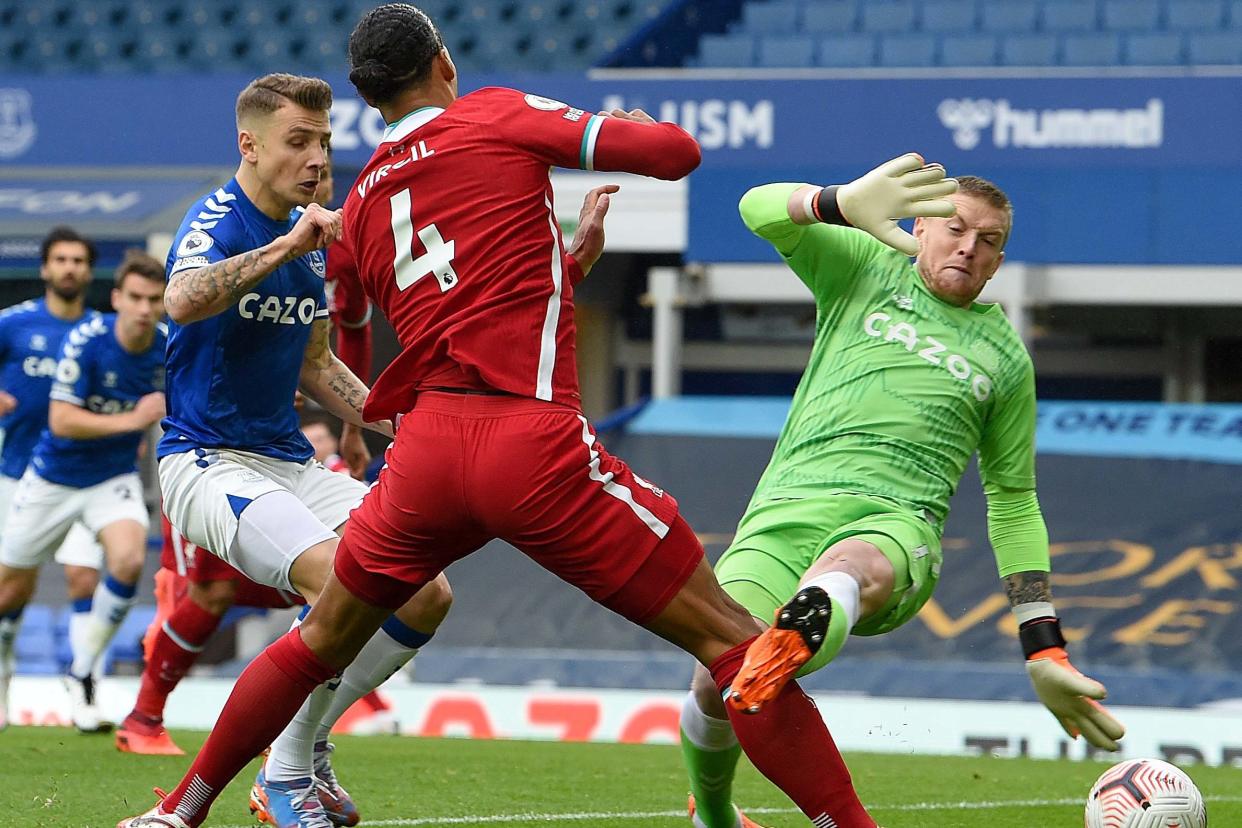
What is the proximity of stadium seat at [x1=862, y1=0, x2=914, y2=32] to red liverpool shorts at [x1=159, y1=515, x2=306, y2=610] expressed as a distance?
10.1 m

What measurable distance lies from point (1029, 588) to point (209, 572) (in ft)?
11.8

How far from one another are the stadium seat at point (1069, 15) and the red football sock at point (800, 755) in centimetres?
1327

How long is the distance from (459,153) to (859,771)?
464 cm

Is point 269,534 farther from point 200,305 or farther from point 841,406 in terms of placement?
point 841,406

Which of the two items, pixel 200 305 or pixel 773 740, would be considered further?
pixel 200 305

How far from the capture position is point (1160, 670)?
11211mm

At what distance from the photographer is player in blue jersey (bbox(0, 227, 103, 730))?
31.3 feet

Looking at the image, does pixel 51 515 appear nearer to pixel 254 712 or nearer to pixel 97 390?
pixel 97 390

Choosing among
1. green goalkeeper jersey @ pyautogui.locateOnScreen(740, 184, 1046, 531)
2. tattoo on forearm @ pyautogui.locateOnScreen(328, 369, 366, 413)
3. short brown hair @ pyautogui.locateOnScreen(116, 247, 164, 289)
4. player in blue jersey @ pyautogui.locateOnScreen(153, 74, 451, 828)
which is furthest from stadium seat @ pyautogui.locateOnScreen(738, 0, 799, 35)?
green goalkeeper jersey @ pyautogui.locateOnScreen(740, 184, 1046, 531)

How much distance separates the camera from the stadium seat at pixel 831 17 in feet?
56.0

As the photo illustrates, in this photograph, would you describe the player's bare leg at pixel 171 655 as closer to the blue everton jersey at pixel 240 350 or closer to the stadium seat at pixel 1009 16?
the blue everton jersey at pixel 240 350

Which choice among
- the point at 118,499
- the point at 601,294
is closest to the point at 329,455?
the point at 118,499

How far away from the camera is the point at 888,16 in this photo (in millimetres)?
16969

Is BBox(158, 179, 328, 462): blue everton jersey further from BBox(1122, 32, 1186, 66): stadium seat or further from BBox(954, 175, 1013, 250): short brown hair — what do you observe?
BBox(1122, 32, 1186, 66): stadium seat
